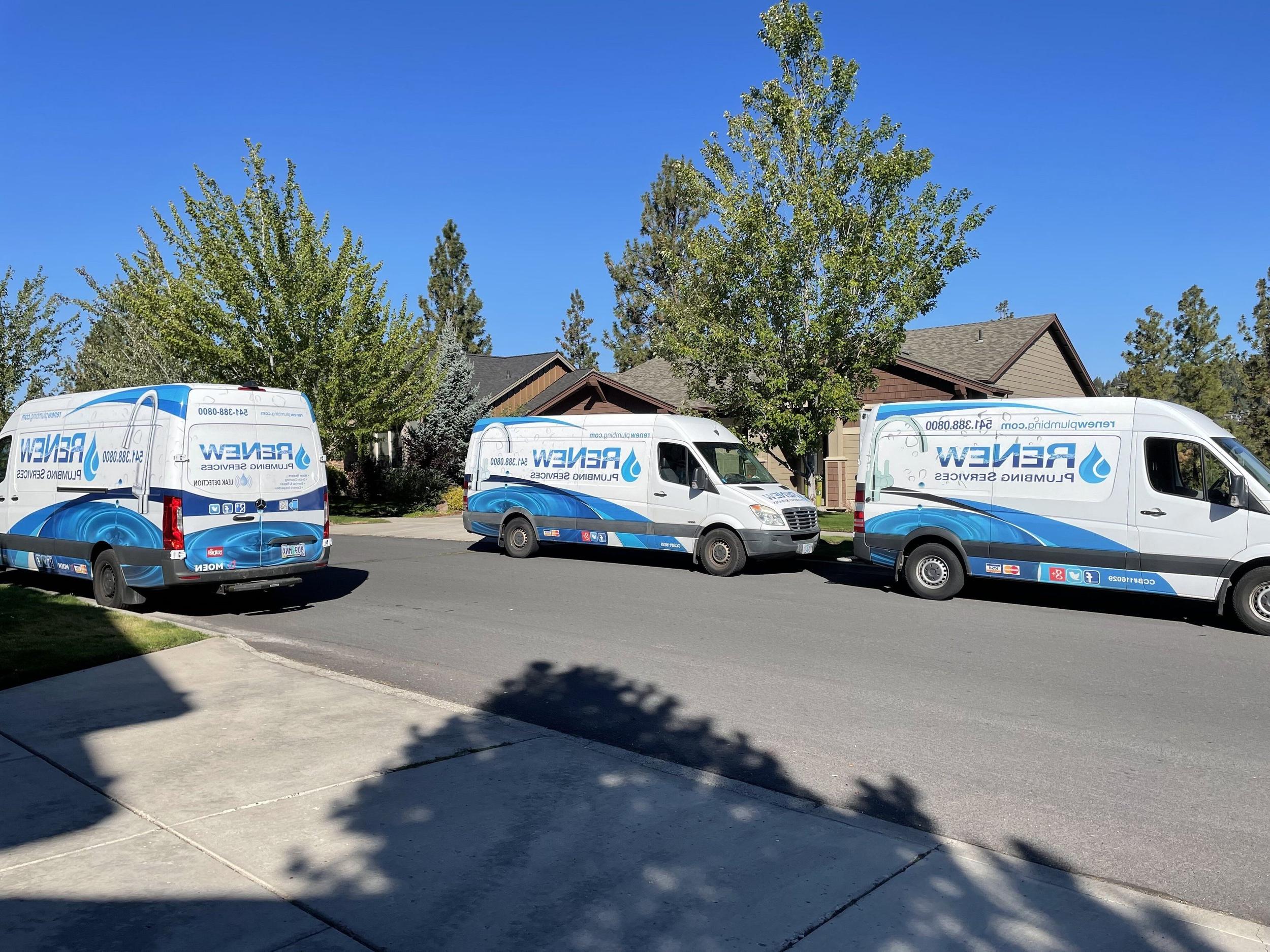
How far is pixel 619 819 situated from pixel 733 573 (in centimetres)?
1000

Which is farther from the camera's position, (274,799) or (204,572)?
(204,572)

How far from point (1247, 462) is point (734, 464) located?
23.5 feet

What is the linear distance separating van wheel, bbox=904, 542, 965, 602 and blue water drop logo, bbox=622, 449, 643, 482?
4837mm

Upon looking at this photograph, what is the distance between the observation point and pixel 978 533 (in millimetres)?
11953

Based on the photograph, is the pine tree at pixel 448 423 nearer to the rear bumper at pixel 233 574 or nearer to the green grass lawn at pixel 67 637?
the rear bumper at pixel 233 574

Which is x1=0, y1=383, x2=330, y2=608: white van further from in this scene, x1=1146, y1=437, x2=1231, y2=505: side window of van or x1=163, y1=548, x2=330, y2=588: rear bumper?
x1=1146, y1=437, x2=1231, y2=505: side window of van

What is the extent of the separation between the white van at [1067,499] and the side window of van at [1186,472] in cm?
1

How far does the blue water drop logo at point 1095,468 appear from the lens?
11086 mm

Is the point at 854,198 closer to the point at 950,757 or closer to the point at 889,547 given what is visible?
the point at 889,547

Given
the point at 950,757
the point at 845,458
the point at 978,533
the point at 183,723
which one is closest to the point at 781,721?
the point at 950,757

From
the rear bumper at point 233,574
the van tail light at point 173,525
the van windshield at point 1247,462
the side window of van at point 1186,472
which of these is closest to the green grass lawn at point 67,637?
the rear bumper at point 233,574

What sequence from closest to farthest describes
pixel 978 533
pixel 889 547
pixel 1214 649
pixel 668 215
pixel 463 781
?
pixel 463 781 → pixel 1214 649 → pixel 978 533 → pixel 889 547 → pixel 668 215

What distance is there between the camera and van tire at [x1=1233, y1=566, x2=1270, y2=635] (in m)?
9.95

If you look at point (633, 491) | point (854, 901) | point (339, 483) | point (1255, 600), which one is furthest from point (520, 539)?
point (339, 483)
